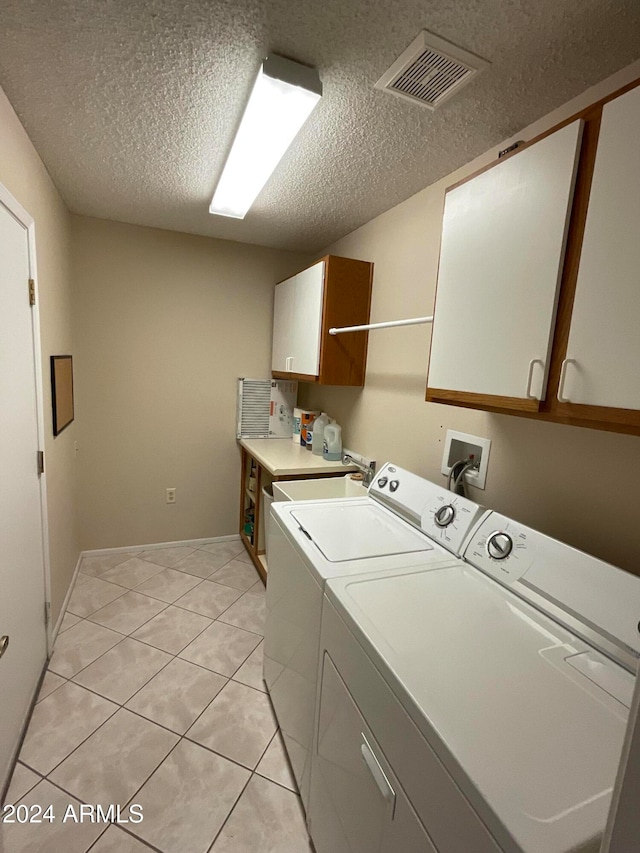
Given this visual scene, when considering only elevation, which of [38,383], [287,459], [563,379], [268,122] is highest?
[268,122]

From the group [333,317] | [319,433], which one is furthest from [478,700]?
[319,433]

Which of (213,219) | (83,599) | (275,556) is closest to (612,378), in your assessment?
(275,556)

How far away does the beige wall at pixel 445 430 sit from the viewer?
113 centimetres

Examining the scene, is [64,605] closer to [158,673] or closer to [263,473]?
[158,673]

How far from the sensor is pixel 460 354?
1.28m

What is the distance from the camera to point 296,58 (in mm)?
1139

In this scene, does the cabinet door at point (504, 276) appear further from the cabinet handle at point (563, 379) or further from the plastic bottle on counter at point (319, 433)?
the plastic bottle on counter at point (319, 433)

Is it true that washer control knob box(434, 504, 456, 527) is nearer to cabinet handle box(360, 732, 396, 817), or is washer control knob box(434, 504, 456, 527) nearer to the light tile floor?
cabinet handle box(360, 732, 396, 817)

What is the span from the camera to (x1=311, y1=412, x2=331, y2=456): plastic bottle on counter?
108 inches

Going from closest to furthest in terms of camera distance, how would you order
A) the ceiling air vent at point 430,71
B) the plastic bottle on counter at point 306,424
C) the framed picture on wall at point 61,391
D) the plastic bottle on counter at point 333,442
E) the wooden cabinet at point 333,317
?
the ceiling air vent at point 430,71, the framed picture on wall at point 61,391, the wooden cabinet at point 333,317, the plastic bottle on counter at point 333,442, the plastic bottle on counter at point 306,424

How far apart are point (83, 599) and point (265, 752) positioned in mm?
1557

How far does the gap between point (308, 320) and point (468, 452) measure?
1.34 meters

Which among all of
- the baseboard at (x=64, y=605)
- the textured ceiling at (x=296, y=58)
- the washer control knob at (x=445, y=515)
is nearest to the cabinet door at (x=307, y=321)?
the textured ceiling at (x=296, y=58)

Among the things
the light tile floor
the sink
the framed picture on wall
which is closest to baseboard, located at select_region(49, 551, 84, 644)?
the light tile floor
